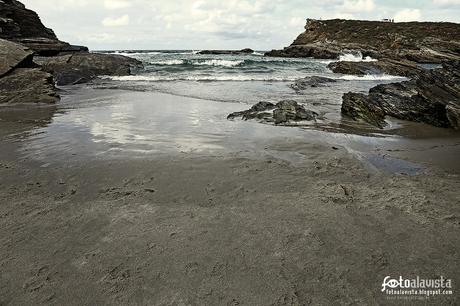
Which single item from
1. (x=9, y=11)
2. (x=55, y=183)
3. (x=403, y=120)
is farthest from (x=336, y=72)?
(x=55, y=183)

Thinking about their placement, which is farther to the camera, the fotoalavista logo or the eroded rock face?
the eroded rock face

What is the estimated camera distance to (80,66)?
21.5 meters

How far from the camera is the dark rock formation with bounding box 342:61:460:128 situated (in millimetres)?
8539

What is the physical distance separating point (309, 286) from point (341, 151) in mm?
3689

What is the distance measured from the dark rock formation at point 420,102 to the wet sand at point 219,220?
2648mm

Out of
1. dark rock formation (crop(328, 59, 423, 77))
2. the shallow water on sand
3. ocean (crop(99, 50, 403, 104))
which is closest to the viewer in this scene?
the shallow water on sand

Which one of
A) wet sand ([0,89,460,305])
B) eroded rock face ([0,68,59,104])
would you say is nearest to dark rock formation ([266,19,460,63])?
eroded rock face ([0,68,59,104])

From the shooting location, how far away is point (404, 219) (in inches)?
131

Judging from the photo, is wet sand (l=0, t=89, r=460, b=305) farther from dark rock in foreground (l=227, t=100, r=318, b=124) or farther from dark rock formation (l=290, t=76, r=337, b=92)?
dark rock formation (l=290, t=76, r=337, b=92)

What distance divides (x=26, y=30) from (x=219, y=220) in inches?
1060

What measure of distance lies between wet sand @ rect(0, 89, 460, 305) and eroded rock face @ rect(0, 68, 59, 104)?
5421mm

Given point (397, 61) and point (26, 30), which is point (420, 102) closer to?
point (26, 30)

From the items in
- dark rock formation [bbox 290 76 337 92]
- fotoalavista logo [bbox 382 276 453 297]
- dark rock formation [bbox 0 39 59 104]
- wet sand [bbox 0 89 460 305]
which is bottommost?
fotoalavista logo [bbox 382 276 453 297]

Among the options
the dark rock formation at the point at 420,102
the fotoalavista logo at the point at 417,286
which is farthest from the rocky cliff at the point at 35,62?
the fotoalavista logo at the point at 417,286
